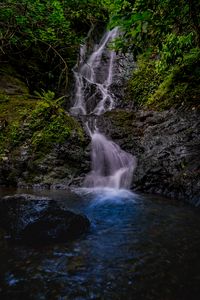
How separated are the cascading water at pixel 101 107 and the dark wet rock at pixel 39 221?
259 centimetres

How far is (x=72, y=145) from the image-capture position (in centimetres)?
834

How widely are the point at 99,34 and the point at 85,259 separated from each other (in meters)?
13.3

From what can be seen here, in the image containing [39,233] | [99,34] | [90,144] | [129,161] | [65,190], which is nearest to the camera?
[39,233]

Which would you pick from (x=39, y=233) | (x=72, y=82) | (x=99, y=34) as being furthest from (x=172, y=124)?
(x=99, y=34)

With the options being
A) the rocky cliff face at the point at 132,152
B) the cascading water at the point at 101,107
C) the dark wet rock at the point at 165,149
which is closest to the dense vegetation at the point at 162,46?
the dark wet rock at the point at 165,149

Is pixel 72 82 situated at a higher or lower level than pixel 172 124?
higher

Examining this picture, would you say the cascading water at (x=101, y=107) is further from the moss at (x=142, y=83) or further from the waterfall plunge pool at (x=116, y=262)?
the waterfall plunge pool at (x=116, y=262)

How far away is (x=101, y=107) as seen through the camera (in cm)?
1151

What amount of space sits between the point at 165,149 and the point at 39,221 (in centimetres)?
383

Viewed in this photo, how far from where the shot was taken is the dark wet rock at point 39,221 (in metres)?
4.18

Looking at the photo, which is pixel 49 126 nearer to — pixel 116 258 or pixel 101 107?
pixel 101 107

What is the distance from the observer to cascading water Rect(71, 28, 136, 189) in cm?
775

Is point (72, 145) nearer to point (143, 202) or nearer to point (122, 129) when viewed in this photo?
point (122, 129)

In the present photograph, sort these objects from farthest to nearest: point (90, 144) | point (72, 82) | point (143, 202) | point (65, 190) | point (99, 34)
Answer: point (99, 34)
point (72, 82)
point (90, 144)
point (65, 190)
point (143, 202)
